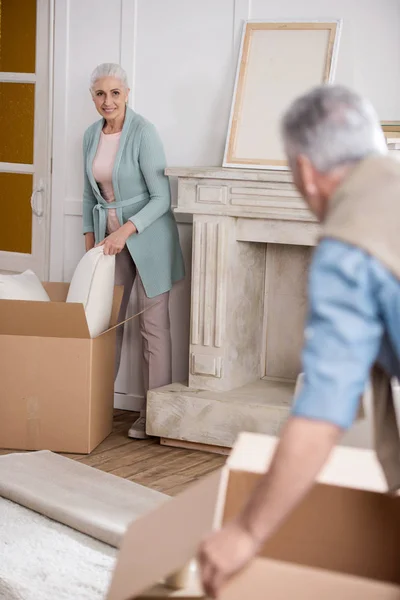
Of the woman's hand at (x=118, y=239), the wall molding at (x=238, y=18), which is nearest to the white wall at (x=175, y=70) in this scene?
the wall molding at (x=238, y=18)

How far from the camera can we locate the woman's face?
412cm

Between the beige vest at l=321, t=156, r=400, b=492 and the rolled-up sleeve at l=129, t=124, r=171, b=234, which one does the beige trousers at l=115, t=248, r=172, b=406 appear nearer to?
the rolled-up sleeve at l=129, t=124, r=171, b=234

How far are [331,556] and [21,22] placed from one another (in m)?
4.16

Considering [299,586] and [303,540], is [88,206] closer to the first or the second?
[303,540]

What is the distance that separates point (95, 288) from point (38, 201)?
1.22 meters

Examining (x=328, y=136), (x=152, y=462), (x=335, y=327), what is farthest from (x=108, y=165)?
(x=335, y=327)

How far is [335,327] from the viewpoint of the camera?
1104 mm

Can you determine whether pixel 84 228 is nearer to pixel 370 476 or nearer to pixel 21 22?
pixel 21 22

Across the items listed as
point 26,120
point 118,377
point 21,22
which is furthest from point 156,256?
point 21,22

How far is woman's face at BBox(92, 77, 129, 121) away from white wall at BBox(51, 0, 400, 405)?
1.10ft

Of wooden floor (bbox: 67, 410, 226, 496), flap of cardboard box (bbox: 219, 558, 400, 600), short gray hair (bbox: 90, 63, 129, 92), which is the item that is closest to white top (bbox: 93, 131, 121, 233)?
short gray hair (bbox: 90, 63, 129, 92)

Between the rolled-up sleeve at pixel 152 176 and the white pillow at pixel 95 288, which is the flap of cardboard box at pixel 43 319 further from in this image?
the rolled-up sleeve at pixel 152 176

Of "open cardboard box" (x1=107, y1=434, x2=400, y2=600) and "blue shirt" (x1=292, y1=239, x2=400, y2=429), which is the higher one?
"blue shirt" (x1=292, y1=239, x2=400, y2=429)

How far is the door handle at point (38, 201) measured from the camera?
16.0 ft
